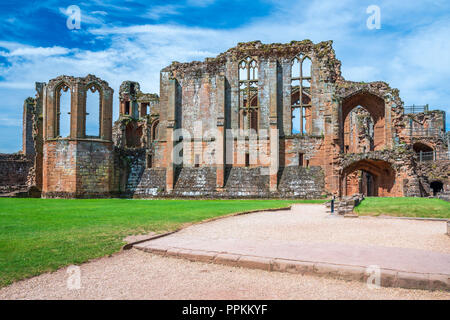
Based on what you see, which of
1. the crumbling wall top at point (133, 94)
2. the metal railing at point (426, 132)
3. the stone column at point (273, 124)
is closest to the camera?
the stone column at point (273, 124)

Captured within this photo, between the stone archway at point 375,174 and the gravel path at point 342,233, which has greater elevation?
the stone archway at point 375,174

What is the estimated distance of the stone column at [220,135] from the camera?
79.7ft

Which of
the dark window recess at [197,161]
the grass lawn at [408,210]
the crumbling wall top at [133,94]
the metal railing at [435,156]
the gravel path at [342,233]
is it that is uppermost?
the crumbling wall top at [133,94]

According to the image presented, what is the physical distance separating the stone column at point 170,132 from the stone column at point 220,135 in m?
3.46

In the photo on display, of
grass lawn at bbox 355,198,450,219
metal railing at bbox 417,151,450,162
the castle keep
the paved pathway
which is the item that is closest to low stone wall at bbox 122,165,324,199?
the castle keep

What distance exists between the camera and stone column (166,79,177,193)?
25234 mm

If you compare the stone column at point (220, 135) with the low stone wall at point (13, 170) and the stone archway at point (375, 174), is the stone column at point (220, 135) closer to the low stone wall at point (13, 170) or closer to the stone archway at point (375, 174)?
the stone archway at point (375, 174)

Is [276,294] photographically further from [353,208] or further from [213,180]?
[213,180]

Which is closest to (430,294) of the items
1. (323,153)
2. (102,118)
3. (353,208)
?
(353,208)

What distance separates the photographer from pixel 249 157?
82.9 ft

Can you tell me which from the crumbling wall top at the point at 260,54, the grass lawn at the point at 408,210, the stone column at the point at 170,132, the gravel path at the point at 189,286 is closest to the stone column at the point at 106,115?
the stone column at the point at 170,132

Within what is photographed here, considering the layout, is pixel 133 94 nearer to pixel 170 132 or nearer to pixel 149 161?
pixel 149 161

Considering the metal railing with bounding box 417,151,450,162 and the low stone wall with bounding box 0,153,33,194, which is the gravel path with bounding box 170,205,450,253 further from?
the low stone wall with bounding box 0,153,33,194

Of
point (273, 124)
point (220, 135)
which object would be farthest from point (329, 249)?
point (220, 135)
